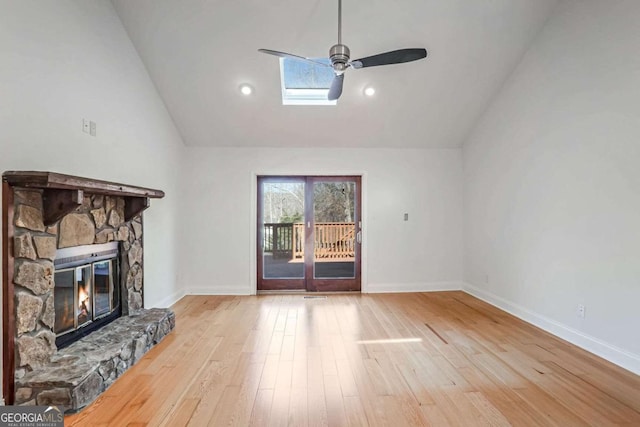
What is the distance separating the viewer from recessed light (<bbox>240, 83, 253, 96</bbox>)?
3.95 m

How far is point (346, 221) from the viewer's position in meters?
5.16

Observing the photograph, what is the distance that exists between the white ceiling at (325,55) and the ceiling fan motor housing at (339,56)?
96 centimetres

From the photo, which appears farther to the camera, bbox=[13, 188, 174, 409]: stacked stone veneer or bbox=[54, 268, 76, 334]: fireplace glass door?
bbox=[54, 268, 76, 334]: fireplace glass door

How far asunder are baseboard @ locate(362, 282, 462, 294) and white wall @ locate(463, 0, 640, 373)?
0.86 m

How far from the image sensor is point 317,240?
5.13 m

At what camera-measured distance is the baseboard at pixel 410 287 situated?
504 centimetres

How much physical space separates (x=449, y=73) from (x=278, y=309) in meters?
3.85

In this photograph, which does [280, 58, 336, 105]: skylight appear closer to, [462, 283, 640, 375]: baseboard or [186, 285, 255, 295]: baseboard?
[186, 285, 255, 295]: baseboard

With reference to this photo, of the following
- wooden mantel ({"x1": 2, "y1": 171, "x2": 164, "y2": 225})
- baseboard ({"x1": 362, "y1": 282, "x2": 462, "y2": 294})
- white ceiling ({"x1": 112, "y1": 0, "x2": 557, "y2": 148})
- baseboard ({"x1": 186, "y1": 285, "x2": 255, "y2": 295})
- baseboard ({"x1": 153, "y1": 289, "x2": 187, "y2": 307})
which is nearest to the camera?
wooden mantel ({"x1": 2, "y1": 171, "x2": 164, "y2": 225})

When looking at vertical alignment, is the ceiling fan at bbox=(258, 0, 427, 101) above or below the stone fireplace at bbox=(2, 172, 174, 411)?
above

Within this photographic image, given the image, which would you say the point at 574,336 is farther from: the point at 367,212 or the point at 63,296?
the point at 63,296

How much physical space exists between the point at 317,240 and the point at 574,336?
3429mm

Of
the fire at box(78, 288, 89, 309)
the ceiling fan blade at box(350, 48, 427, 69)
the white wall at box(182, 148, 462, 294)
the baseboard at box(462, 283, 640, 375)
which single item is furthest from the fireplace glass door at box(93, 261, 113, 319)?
the baseboard at box(462, 283, 640, 375)

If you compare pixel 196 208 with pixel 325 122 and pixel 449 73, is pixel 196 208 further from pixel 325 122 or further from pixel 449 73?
pixel 449 73
